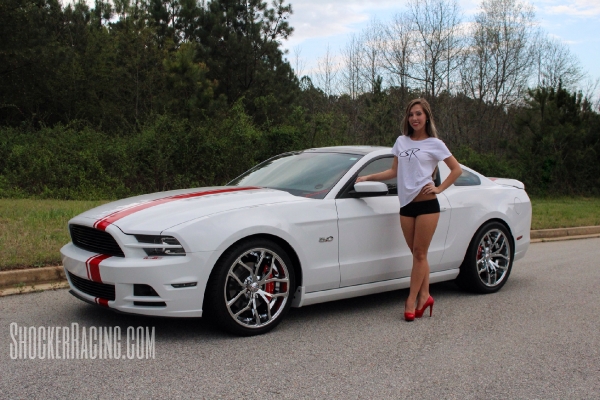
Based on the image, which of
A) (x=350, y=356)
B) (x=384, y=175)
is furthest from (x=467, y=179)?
(x=350, y=356)

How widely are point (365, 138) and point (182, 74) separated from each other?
8263 millimetres

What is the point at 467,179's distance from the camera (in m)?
6.45

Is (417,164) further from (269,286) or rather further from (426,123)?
(269,286)

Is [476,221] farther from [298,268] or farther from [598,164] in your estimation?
[598,164]

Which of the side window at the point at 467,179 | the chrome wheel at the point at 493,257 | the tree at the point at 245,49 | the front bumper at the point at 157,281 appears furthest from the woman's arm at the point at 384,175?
the tree at the point at 245,49

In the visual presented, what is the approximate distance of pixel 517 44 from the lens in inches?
1325

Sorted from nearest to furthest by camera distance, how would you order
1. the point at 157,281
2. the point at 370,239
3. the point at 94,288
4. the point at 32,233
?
the point at 157,281
the point at 94,288
the point at 370,239
the point at 32,233

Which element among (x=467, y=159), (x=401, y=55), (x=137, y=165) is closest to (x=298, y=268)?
(x=137, y=165)

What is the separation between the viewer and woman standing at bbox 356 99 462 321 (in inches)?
205

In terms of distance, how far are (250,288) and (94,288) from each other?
3.84 ft

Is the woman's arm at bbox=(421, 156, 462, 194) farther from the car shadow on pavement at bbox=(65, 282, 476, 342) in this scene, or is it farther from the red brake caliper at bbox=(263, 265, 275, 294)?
the red brake caliper at bbox=(263, 265, 275, 294)

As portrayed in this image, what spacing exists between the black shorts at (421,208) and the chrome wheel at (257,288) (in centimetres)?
121

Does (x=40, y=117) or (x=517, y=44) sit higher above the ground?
(x=517, y=44)

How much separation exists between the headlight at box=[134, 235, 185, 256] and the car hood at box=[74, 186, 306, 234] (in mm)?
52
